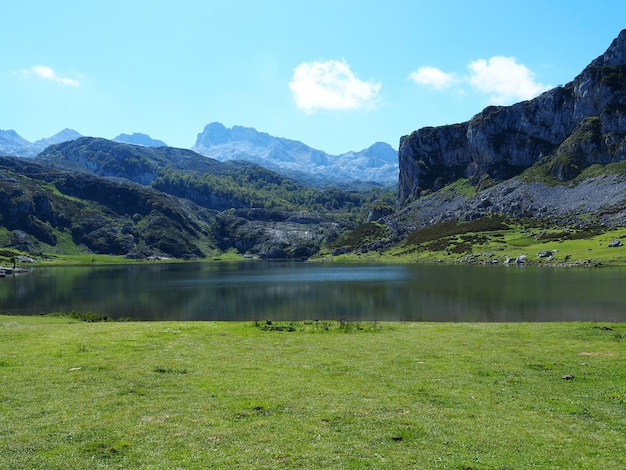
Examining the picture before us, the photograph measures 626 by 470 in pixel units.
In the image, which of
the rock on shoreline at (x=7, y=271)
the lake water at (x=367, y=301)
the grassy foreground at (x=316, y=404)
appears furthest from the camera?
the rock on shoreline at (x=7, y=271)

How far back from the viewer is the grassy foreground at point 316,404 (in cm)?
1416

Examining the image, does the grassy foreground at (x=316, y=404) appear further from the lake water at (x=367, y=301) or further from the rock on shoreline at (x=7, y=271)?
the rock on shoreline at (x=7, y=271)

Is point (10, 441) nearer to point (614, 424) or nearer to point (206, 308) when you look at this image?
point (614, 424)

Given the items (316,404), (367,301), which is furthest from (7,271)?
(316,404)

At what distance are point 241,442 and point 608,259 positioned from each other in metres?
157

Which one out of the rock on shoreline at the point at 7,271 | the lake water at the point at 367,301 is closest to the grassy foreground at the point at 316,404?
the lake water at the point at 367,301

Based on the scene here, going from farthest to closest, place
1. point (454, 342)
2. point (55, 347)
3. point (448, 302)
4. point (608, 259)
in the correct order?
point (608, 259), point (448, 302), point (454, 342), point (55, 347)

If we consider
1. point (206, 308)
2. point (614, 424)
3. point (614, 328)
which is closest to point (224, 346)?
point (614, 424)

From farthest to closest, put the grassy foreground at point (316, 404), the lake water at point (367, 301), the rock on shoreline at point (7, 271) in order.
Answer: the rock on shoreline at point (7, 271), the lake water at point (367, 301), the grassy foreground at point (316, 404)

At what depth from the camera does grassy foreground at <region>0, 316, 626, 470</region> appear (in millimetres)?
14156

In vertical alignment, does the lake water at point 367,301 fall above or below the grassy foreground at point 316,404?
below

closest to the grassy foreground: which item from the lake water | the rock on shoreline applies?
the lake water

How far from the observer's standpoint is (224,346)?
3369cm

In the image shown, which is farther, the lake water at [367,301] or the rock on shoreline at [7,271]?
the rock on shoreline at [7,271]
